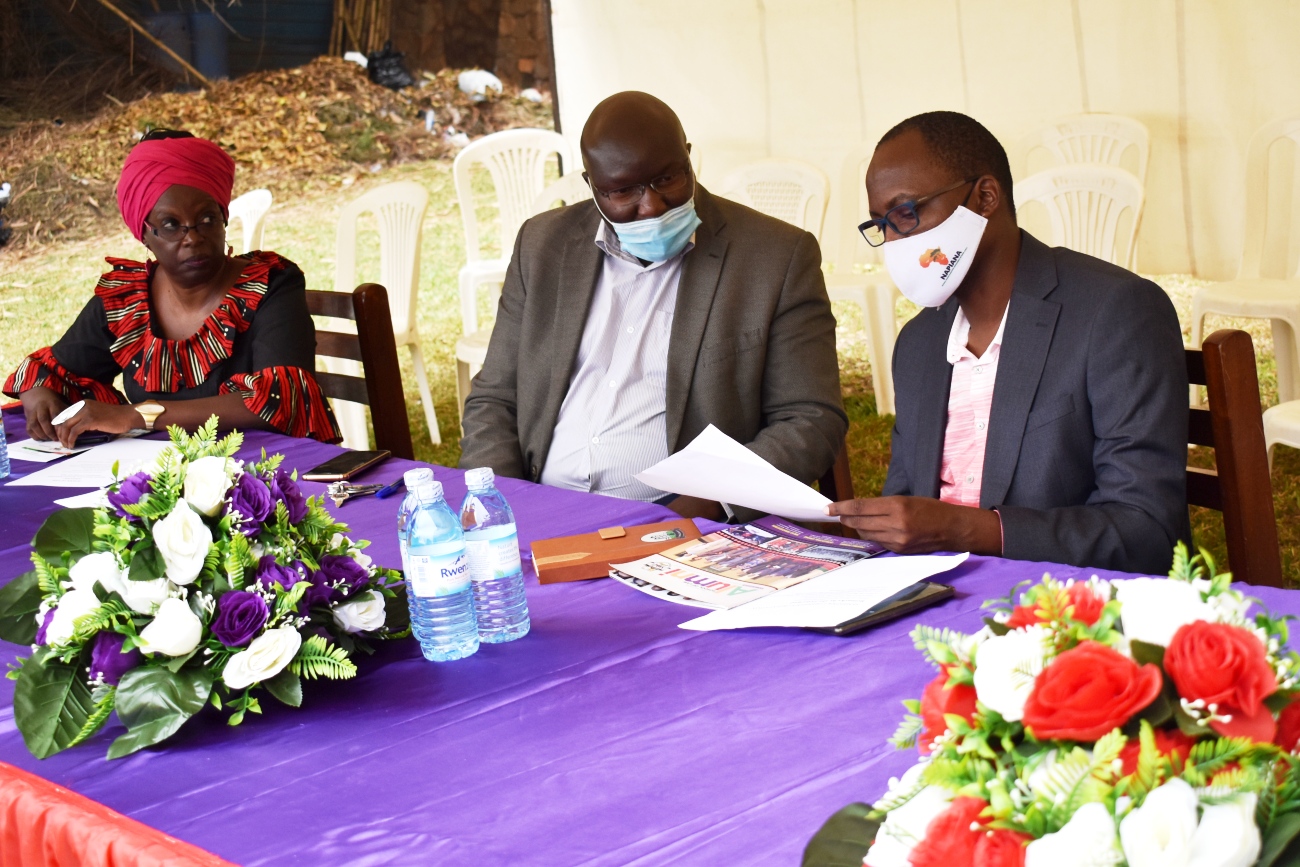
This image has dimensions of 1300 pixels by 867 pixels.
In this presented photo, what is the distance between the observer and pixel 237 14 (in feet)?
25.8

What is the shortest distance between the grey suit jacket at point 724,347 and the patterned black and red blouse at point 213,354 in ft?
1.61

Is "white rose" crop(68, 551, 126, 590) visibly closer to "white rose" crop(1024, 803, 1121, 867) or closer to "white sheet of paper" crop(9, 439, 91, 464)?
"white rose" crop(1024, 803, 1121, 867)

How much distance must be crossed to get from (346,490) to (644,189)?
0.85 meters

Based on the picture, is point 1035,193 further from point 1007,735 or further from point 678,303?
point 1007,735

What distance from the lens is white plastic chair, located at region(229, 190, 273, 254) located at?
19.2ft

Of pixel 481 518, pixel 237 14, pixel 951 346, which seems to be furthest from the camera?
pixel 237 14

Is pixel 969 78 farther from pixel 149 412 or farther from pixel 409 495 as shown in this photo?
pixel 409 495

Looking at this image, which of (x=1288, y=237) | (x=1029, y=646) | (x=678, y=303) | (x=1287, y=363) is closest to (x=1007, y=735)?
(x=1029, y=646)

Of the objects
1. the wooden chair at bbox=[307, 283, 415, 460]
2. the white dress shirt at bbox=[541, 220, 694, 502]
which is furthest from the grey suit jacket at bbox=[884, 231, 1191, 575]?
the wooden chair at bbox=[307, 283, 415, 460]

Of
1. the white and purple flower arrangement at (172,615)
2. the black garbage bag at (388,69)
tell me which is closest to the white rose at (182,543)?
the white and purple flower arrangement at (172,615)

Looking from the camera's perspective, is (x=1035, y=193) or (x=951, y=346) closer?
(x=951, y=346)

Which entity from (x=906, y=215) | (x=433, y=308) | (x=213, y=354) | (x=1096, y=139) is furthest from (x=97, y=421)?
(x=433, y=308)

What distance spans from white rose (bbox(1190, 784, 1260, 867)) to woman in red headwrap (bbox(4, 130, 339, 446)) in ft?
8.40

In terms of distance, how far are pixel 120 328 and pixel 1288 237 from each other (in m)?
4.14
